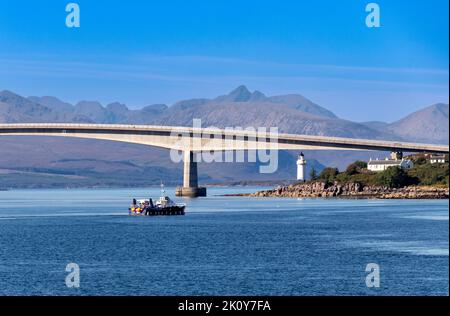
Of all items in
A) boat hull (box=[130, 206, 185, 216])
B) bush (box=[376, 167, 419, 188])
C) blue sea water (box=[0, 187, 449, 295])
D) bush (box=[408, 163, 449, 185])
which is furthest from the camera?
bush (box=[376, 167, 419, 188])

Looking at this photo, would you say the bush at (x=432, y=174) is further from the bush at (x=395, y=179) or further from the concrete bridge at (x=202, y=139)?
the concrete bridge at (x=202, y=139)

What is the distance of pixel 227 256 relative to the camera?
67812 millimetres

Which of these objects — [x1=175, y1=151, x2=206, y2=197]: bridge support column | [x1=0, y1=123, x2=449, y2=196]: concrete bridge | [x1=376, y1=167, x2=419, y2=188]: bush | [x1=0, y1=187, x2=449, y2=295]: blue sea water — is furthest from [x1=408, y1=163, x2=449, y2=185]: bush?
[x1=0, y1=187, x2=449, y2=295]: blue sea water

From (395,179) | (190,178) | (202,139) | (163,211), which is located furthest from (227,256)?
(395,179)

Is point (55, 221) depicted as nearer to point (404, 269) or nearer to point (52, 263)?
point (52, 263)

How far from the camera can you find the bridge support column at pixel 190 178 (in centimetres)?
18559

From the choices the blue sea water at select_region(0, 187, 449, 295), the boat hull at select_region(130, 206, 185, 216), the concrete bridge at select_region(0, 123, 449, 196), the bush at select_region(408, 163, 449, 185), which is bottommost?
the boat hull at select_region(130, 206, 185, 216)

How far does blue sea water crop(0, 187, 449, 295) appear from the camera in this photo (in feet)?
A: 174

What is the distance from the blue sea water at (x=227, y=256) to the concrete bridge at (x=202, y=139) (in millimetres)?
67736

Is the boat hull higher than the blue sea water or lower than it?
lower

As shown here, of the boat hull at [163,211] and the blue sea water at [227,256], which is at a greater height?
the blue sea water at [227,256]

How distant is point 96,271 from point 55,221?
5080cm

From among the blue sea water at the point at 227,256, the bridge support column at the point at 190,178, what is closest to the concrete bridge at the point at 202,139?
the bridge support column at the point at 190,178

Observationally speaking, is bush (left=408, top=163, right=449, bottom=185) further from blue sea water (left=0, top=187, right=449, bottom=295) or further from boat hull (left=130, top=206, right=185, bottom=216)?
blue sea water (left=0, top=187, right=449, bottom=295)
